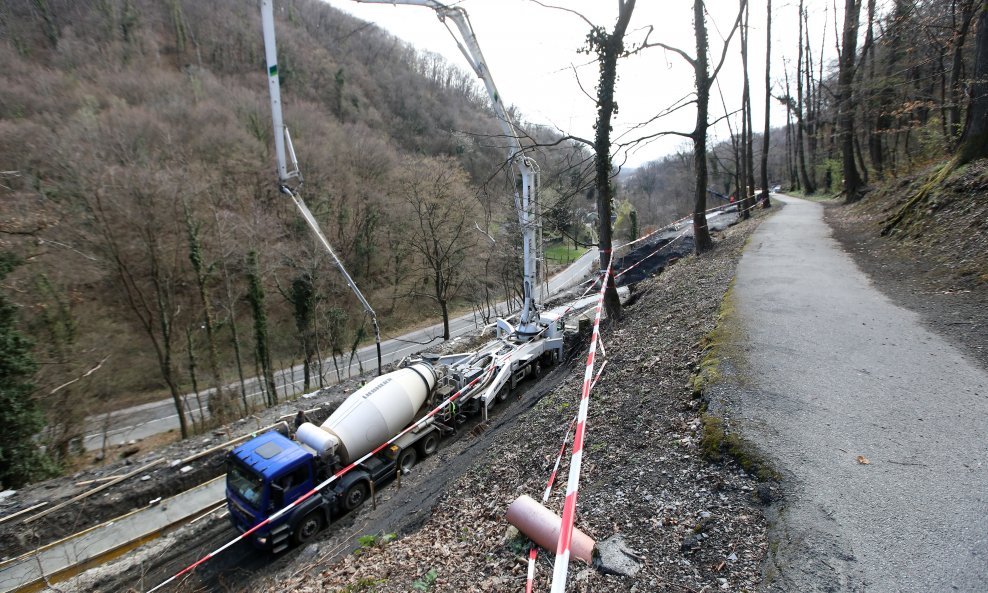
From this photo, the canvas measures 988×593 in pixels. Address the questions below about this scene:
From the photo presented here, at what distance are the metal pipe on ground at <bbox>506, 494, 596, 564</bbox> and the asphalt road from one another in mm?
1445

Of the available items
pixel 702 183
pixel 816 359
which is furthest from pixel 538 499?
pixel 702 183

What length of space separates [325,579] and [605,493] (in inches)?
151

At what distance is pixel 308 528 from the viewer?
859cm

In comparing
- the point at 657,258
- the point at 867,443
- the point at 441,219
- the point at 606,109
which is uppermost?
the point at 606,109

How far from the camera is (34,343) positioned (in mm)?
12344

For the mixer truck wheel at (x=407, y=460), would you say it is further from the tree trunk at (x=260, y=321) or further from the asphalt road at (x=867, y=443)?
the tree trunk at (x=260, y=321)

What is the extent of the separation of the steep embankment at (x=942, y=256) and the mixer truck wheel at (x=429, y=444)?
33.0 ft

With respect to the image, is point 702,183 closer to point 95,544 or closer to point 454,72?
point 95,544

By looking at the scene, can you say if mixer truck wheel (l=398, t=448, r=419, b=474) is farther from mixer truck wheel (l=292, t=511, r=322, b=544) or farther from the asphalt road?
the asphalt road

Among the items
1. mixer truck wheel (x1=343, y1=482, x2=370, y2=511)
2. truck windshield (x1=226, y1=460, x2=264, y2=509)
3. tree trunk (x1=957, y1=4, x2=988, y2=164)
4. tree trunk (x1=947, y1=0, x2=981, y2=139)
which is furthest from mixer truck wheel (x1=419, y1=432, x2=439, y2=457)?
tree trunk (x1=947, y1=0, x2=981, y2=139)

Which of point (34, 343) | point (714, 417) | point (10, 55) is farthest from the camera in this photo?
point (10, 55)

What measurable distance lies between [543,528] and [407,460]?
710 cm

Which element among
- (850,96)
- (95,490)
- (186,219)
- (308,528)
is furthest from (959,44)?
(186,219)

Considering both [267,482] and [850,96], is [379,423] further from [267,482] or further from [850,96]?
[850,96]
